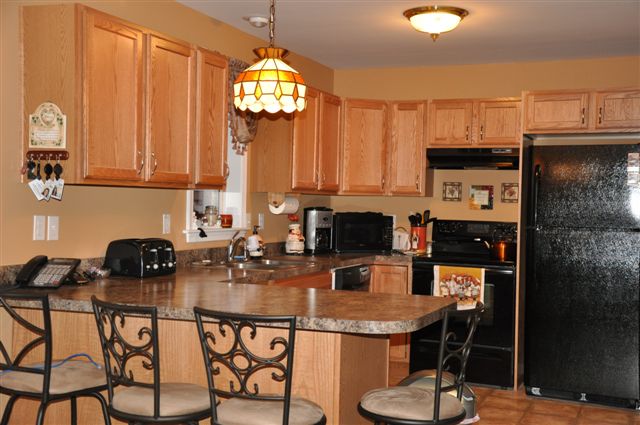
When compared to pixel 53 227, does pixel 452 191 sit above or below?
above

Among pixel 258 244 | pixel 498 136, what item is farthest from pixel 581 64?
pixel 258 244

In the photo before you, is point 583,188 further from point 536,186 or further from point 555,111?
point 555,111

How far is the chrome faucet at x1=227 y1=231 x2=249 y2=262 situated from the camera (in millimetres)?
5129

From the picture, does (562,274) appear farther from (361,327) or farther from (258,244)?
(361,327)

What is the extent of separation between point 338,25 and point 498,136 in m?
1.66

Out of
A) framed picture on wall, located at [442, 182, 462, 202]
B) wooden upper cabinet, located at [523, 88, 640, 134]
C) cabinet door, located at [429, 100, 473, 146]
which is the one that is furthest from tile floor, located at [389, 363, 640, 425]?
cabinet door, located at [429, 100, 473, 146]

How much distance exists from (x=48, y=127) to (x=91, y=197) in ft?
2.02

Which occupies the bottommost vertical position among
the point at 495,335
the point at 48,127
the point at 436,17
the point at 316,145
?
the point at 495,335

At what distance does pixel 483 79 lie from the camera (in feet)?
20.9

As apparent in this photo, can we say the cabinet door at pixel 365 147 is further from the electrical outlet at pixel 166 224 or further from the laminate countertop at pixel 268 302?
the laminate countertop at pixel 268 302

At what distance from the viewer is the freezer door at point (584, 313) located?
197 inches

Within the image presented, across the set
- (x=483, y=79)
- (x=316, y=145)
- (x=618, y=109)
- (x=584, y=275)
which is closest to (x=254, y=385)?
(x=584, y=275)

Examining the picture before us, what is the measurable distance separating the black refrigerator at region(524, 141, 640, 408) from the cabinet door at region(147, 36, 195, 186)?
2.46 m

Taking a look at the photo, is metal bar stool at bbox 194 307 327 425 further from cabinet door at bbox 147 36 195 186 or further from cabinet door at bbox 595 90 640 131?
cabinet door at bbox 595 90 640 131
